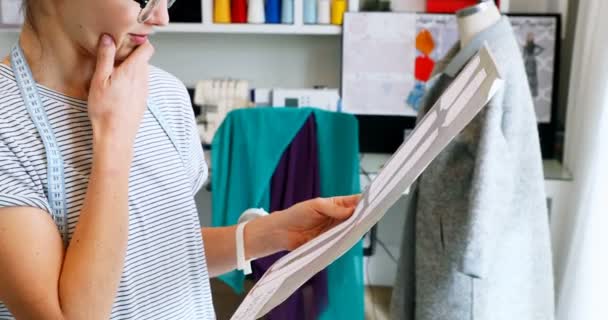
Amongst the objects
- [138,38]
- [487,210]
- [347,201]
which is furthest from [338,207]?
[487,210]

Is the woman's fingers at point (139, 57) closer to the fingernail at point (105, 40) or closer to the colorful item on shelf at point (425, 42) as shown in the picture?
the fingernail at point (105, 40)

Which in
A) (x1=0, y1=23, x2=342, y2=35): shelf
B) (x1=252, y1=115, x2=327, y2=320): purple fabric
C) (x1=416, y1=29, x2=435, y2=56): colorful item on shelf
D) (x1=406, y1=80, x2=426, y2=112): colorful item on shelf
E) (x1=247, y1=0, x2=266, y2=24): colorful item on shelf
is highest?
(x1=247, y1=0, x2=266, y2=24): colorful item on shelf

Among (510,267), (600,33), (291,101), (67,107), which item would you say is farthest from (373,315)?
(67,107)

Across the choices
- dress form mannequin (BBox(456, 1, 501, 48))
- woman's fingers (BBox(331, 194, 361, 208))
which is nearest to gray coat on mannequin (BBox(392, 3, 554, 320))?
dress form mannequin (BBox(456, 1, 501, 48))

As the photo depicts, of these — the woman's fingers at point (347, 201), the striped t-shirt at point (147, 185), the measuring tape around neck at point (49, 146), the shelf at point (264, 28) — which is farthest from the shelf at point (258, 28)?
the measuring tape around neck at point (49, 146)

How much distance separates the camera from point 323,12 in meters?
2.60

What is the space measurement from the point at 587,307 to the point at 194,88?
166 cm

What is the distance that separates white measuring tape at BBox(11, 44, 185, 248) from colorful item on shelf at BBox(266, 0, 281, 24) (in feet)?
6.11

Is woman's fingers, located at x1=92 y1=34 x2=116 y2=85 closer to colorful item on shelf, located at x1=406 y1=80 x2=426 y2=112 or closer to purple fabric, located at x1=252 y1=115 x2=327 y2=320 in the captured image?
purple fabric, located at x1=252 y1=115 x2=327 y2=320

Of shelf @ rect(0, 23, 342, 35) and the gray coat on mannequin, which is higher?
shelf @ rect(0, 23, 342, 35)

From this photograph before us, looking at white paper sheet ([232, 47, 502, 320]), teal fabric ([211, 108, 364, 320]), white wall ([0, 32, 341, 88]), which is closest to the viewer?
white paper sheet ([232, 47, 502, 320])

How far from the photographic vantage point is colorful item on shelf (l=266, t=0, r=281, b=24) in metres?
2.58

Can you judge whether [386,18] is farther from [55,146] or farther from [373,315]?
[55,146]

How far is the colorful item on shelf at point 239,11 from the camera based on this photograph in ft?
8.54
